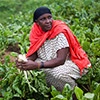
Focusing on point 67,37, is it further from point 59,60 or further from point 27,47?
point 27,47

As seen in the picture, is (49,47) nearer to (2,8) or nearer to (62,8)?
(62,8)

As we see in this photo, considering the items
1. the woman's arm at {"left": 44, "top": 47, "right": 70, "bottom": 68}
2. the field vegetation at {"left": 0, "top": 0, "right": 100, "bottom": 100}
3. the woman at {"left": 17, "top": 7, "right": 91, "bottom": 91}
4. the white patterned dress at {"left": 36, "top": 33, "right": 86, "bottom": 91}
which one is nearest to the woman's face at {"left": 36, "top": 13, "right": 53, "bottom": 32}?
the woman at {"left": 17, "top": 7, "right": 91, "bottom": 91}

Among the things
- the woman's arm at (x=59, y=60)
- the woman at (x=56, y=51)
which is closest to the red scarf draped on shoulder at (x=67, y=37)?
the woman at (x=56, y=51)

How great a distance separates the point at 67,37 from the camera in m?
4.46

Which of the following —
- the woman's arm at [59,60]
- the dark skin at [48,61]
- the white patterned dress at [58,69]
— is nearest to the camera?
the dark skin at [48,61]

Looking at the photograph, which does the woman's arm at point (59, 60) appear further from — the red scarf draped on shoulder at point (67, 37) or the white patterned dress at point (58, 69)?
the red scarf draped on shoulder at point (67, 37)

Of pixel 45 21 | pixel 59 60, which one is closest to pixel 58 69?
pixel 59 60

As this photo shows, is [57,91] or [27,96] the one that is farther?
[27,96]

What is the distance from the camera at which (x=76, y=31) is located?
6.57 meters

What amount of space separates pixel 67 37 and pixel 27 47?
59.1 inches

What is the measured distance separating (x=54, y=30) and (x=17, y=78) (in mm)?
801

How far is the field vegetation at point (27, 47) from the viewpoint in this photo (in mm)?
4469

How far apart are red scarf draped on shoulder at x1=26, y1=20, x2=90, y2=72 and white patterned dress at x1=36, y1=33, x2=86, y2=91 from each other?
5cm

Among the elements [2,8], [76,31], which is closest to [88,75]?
[76,31]
